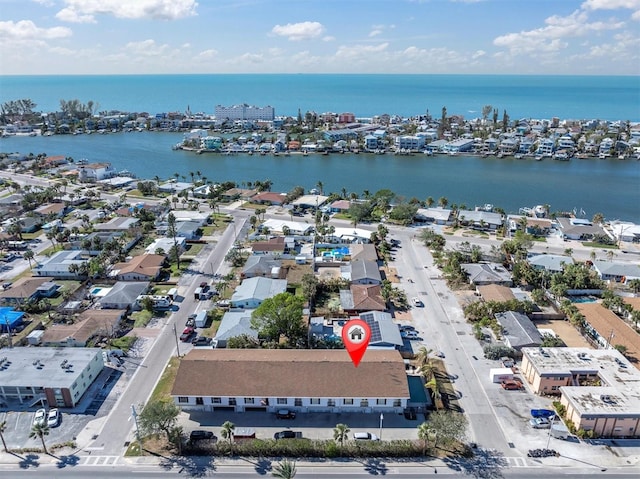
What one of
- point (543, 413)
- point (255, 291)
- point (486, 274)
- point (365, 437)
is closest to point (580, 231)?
point (486, 274)

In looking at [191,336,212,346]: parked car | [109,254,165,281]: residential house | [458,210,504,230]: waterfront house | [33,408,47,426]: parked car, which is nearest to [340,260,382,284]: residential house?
[191,336,212,346]: parked car

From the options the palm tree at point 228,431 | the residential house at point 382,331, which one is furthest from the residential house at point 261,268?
the palm tree at point 228,431

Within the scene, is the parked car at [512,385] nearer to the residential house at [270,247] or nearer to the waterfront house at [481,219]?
the residential house at [270,247]

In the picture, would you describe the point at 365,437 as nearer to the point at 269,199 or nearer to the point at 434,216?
the point at 434,216

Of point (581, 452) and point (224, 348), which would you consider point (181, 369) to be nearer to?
point (224, 348)

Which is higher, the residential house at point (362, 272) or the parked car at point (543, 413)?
the residential house at point (362, 272)

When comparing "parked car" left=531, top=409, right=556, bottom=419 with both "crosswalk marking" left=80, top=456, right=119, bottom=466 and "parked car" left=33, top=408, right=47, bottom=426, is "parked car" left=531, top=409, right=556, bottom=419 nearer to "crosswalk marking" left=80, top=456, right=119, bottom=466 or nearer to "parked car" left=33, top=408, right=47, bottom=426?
"crosswalk marking" left=80, top=456, right=119, bottom=466

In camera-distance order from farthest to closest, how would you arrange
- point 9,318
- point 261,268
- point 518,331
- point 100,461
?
point 261,268 < point 9,318 < point 518,331 < point 100,461
